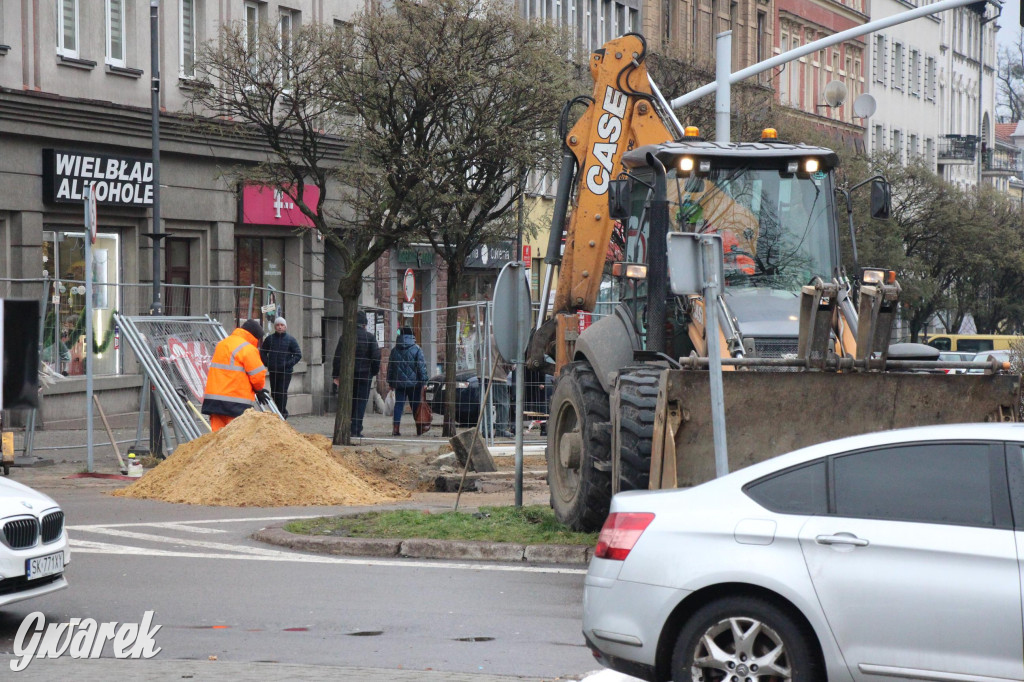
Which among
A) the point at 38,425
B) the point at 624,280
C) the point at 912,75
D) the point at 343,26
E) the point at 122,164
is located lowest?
the point at 38,425

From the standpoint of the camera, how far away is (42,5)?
80.2ft

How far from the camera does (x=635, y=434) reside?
10484 mm

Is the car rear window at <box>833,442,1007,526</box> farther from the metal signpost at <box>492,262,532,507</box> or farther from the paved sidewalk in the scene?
the paved sidewalk

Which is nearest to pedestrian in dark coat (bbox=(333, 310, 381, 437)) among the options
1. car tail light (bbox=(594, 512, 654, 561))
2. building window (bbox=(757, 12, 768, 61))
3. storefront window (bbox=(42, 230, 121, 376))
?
storefront window (bbox=(42, 230, 121, 376))

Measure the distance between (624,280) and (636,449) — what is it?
2283mm

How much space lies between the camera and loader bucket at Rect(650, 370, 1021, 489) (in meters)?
10.4

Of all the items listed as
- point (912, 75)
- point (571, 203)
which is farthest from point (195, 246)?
point (912, 75)

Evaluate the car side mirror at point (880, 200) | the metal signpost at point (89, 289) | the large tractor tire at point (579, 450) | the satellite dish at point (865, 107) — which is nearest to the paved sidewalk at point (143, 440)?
the metal signpost at point (89, 289)

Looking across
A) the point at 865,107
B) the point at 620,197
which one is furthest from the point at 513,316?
the point at 865,107

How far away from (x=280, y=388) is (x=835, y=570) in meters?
17.2

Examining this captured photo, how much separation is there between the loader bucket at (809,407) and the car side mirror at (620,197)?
1809 millimetres

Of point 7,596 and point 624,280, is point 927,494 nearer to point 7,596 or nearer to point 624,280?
point 7,596

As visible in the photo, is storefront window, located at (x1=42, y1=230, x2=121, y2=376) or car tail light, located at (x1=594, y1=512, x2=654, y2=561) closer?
car tail light, located at (x1=594, y1=512, x2=654, y2=561)

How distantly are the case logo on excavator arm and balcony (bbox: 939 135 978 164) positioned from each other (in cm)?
6865
